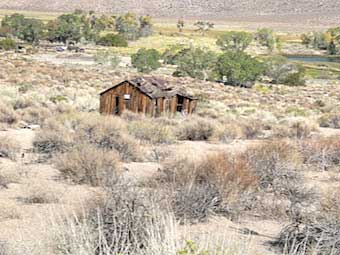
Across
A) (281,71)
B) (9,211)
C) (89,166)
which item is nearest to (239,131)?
(89,166)

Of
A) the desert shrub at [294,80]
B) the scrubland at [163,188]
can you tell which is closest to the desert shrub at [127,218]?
the scrubland at [163,188]

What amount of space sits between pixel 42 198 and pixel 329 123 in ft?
68.5

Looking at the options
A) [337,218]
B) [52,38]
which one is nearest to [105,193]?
[337,218]

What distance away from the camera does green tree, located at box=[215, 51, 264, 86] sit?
211 ft

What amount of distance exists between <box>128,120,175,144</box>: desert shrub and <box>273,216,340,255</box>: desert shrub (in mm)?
11028

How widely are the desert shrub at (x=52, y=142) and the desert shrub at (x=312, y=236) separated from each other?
908cm

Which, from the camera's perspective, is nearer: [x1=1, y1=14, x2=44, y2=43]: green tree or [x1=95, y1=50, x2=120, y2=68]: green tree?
[x1=95, y1=50, x2=120, y2=68]: green tree

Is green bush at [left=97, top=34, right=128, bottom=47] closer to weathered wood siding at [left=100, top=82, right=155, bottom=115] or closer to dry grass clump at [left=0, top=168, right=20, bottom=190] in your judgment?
weathered wood siding at [left=100, top=82, right=155, bottom=115]

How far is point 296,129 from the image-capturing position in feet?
89.1

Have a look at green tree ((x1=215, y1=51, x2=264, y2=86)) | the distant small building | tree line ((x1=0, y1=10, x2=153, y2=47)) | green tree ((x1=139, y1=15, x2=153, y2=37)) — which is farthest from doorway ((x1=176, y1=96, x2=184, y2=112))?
green tree ((x1=139, y1=15, x2=153, y2=37))

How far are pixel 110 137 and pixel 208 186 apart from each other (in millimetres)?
7090

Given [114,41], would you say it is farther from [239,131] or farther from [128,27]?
[239,131]

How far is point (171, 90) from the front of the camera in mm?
30172

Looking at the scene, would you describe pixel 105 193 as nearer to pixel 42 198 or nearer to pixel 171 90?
pixel 42 198
